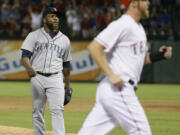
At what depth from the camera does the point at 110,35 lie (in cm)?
446

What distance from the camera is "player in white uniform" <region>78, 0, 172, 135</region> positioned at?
14.6 ft

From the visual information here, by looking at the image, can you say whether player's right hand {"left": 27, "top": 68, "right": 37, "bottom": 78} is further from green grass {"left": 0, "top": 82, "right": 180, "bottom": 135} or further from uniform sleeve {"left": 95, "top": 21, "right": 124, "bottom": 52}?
uniform sleeve {"left": 95, "top": 21, "right": 124, "bottom": 52}

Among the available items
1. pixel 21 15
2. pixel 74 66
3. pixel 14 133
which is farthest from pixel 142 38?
pixel 21 15

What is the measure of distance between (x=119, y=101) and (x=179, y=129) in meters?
5.20

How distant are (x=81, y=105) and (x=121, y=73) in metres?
9.12

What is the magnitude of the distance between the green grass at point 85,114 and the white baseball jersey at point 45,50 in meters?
2.29

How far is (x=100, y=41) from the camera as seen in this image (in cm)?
443

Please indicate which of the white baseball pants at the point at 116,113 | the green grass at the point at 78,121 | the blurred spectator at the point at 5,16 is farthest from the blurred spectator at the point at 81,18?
the white baseball pants at the point at 116,113

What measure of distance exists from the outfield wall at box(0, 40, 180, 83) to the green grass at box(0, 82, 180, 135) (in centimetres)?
49

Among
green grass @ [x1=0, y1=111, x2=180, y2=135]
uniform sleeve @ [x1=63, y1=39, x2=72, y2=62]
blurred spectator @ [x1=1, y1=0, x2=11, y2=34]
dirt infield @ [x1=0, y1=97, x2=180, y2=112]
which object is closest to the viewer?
uniform sleeve @ [x1=63, y1=39, x2=72, y2=62]

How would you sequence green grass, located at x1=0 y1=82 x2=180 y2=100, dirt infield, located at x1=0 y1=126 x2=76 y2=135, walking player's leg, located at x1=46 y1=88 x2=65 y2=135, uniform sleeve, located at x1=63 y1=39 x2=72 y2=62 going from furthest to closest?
green grass, located at x1=0 y1=82 x2=180 y2=100, dirt infield, located at x1=0 y1=126 x2=76 y2=135, uniform sleeve, located at x1=63 y1=39 x2=72 y2=62, walking player's leg, located at x1=46 y1=88 x2=65 y2=135

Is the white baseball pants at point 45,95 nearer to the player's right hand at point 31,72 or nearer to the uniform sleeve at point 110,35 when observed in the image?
the player's right hand at point 31,72

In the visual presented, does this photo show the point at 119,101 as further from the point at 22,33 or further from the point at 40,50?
the point at 22,33

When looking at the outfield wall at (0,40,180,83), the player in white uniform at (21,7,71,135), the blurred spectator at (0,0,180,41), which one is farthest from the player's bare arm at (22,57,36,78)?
the outfield wall at (0,40,180,83)
